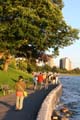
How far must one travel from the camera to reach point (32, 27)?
50.7 m

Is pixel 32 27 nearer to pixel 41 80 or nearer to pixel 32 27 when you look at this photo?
pixel 32 27

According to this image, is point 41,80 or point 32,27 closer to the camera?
point 41,80

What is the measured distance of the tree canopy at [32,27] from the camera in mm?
50875

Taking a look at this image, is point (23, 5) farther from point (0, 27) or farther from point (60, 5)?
point (60, 5)

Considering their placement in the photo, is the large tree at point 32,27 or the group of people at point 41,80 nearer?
the group of people at point 41,80

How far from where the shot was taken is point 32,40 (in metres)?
54.1

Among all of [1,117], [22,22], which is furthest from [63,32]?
[1,117]

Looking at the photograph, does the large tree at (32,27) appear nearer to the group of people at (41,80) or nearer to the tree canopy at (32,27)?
the tree canopy at (32,27)

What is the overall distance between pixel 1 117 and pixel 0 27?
30936mm

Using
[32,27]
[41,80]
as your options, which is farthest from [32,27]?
[41,80]

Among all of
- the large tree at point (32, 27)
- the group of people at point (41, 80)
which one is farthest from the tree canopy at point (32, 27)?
the group of people at point (41, 80)

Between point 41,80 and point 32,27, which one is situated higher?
point 32,27

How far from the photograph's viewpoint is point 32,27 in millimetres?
50719

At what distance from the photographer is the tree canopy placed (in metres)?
50.9
